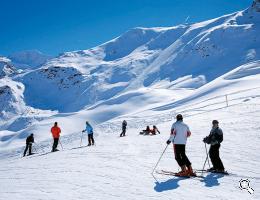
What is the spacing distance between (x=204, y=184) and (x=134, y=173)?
8.18 ft

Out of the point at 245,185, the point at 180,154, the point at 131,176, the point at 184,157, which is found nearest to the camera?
the point at 245,185

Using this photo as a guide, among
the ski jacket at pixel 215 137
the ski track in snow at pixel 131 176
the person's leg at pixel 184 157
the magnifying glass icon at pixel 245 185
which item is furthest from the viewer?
the ski jacket at pixel 215 137

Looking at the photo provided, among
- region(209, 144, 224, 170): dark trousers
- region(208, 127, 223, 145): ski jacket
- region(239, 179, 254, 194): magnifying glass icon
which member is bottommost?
region(239, 179, 254, 194): magnifying glass icon

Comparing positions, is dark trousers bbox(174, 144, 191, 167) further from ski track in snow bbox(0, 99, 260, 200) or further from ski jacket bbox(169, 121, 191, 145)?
ski track in snow bbox(0, 99, 260, 200)

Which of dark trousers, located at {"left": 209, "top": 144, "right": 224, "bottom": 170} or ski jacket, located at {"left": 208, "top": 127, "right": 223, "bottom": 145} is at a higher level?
ski jacket, located at {"left": 208, "top": 127, "right": 223, "bottom": 145}

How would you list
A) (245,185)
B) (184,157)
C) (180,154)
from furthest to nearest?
(180,154), (184,157), (245,185)

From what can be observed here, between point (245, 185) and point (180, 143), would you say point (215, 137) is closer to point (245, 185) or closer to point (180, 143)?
point (180, 143)

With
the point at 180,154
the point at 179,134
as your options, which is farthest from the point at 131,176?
the point at 179,134

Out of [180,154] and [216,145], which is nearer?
[180,154]

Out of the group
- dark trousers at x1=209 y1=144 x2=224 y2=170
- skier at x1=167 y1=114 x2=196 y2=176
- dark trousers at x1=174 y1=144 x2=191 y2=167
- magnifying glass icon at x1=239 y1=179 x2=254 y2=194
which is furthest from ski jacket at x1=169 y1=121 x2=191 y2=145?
magnifying glass icon at x1=239 y1=179 x2=254 y2=194

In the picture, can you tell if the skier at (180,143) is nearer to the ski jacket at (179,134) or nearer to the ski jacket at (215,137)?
the ski jacket at (179,134)

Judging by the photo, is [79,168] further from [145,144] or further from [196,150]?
[145,144]

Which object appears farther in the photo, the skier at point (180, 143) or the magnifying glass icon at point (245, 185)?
the skier at point (180, 143)

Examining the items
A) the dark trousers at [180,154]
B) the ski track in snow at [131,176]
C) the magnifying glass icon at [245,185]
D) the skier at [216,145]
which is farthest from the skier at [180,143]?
the magnifying glass icon at [245,185]
